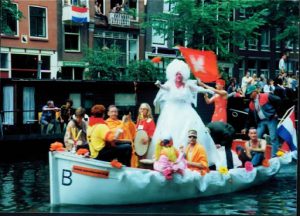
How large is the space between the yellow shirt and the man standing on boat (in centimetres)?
178

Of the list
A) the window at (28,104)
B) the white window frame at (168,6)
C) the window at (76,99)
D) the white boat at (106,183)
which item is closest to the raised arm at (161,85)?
the white window frame at (168,6)

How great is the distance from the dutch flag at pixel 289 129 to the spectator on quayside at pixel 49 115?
9.06 feet

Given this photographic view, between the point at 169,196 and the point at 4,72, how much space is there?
2.43m

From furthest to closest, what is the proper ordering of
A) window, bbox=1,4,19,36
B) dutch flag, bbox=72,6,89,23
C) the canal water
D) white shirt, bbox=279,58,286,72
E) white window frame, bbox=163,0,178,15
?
1. dutch flag, bbox=72,6,89,23
2. white window frame, bbox=163,0,178,15
3. white shirt, bbox=279,58,286,72
4. window, bbox=1,4,19,36
5. the canal water

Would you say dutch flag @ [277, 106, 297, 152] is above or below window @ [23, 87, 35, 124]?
below

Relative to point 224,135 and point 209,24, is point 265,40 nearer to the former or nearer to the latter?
point 209,24

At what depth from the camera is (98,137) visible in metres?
7.79

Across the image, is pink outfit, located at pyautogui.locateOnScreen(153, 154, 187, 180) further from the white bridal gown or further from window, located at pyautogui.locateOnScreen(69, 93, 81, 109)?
window, located at pyautogui.locateOnScreen(69, 93, 81, 109)

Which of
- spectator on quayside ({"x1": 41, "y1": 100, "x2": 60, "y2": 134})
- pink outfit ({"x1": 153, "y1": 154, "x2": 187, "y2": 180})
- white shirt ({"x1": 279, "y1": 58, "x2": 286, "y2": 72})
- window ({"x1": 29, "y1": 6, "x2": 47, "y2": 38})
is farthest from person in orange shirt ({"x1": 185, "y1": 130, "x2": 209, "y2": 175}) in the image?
window ({"x1": 29, "y1": 6, "x2": 47, "y2": 38})

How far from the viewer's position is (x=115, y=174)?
764 cm

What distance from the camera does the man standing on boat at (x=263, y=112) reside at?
821cm

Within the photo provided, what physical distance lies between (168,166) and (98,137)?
89 cm

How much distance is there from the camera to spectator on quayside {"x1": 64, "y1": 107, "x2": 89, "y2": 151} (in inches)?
323

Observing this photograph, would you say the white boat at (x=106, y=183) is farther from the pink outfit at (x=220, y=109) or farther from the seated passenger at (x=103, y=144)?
the pink outfit at (x=220, y=109)
